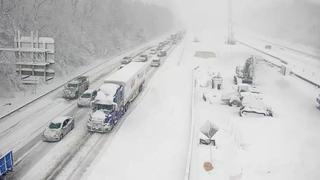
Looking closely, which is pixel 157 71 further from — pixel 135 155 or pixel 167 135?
pixel 135 155

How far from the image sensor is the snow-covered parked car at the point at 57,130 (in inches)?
1105

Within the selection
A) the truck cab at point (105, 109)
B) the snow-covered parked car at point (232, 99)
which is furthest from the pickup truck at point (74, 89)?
the snow-covered parked car at point (232, 99)

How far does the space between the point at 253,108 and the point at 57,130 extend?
19.9m

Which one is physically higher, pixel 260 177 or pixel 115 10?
pixel 115 10

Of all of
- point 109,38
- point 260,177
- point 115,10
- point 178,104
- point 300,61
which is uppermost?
point 115,10

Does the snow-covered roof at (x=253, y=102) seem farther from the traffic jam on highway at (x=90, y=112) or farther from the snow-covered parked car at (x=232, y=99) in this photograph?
the traffic jam on highway at (x=90, y=112)

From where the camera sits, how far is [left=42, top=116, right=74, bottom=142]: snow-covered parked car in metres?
28.1

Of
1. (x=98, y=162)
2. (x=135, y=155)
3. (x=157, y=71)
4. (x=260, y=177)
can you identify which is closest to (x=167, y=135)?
(x=135, y=155)

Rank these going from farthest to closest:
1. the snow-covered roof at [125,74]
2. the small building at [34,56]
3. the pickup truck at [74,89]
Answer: the pickup truck at [74,89]
the small building at [34,56]
the snow-covered roof at [125,74]

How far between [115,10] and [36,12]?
47.9 metres

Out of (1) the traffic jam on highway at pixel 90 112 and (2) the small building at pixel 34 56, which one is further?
(2) the small building at pixel 34 56

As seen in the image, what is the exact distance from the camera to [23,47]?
34.4 metres

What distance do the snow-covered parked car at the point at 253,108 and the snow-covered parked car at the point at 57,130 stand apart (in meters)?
17.6

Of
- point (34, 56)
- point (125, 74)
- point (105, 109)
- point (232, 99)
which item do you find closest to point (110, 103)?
point (105, 109)
